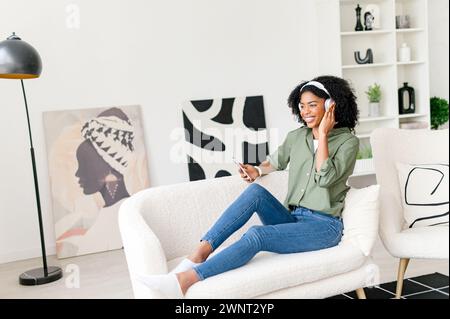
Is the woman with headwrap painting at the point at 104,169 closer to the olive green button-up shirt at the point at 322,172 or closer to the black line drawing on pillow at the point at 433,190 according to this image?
the olive green button-up shirt at the point at 322,172

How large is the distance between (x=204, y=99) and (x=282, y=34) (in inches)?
31.9

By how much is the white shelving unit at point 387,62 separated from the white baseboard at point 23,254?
7.46ft

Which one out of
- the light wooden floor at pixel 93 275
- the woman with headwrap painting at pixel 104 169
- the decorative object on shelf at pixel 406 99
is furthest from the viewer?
the decorative object on shelf at pixel 406 99

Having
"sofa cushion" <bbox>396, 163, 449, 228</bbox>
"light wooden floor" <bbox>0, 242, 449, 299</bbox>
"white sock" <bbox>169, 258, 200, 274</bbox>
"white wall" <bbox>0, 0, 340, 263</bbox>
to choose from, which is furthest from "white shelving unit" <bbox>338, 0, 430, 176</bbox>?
"white sock" <bbox>169, 258, 200, 274</bbox>

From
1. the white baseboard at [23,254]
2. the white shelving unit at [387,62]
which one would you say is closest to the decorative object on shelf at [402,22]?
the white shelving unit at [387,62]

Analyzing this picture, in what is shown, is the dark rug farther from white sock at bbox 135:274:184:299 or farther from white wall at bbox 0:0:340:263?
white wall at bbox 0:0:340:263

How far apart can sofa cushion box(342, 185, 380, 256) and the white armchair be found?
0.34 feet

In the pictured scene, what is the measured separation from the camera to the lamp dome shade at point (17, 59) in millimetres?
3170

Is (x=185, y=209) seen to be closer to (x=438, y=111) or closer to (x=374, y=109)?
(x=374, y=109)

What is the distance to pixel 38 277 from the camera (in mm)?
3404

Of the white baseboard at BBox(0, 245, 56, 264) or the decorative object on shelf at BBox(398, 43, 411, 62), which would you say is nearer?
the white baseboard at BBox(0, 245, 56, 264)

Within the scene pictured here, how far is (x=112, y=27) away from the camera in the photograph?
4.07 m

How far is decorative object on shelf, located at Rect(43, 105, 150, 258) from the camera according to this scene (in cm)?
395

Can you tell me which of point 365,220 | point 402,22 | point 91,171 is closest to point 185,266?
point 365,220
